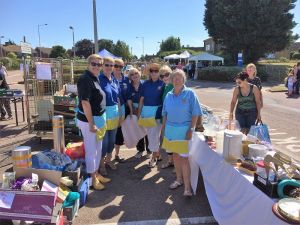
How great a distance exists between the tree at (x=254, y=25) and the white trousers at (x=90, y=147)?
28.0m

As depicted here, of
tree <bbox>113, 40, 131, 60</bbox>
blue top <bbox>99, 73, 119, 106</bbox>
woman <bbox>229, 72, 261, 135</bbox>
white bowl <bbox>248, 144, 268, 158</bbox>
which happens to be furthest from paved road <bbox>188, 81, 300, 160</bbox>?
tree <bbox>113, 40, 131, 60</bbox>

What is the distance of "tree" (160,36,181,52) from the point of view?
252 feet

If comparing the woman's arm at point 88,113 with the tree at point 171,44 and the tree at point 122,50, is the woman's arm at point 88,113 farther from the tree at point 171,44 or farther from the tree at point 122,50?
the tree at point 171,44

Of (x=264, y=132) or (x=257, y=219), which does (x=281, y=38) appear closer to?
(x=264, y=132)

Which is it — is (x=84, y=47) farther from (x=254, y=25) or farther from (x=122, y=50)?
(x=254, y=25)

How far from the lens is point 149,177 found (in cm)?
527

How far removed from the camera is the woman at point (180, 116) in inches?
162

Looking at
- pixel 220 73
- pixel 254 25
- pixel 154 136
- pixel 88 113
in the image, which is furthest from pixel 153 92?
pixel 254 25

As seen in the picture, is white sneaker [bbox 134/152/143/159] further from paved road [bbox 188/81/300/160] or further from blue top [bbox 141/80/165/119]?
paved road [bbox 188/81/300/160]

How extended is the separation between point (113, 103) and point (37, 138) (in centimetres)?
361

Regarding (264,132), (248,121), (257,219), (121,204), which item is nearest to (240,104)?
(248,121)

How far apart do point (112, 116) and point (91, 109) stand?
724 mm

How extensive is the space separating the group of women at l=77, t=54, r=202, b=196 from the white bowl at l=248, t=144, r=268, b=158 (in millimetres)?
961

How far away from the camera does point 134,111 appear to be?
594cm
